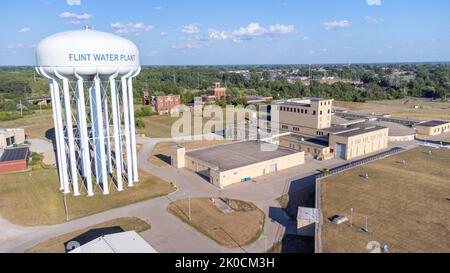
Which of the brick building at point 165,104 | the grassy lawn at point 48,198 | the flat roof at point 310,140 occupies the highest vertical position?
the brick building at point 165,104

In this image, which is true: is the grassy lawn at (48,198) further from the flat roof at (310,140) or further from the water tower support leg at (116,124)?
the flat roof at (310,140)

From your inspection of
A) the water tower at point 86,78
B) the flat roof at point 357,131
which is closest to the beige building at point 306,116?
the flat roof at point 357,131

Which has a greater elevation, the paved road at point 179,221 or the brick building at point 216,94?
the brick building at point 216,94

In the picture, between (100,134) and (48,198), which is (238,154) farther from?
(48,198)

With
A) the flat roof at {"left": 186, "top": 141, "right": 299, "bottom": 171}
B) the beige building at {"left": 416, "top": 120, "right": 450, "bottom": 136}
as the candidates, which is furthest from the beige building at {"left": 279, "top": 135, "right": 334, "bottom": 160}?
the beige building at {"left": 416, "top": 120, "right": 450, "bottom": 136}

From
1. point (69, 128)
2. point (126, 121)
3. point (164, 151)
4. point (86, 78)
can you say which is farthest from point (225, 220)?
point (164, 151)

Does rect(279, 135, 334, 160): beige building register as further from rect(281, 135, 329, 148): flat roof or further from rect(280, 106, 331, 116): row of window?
rect(280, 106, 331, 116): row of window
